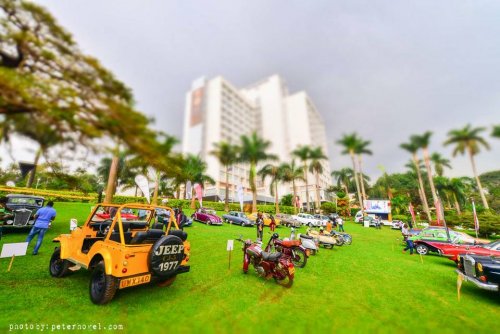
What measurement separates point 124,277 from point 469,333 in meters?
6.80

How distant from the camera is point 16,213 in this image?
974cm

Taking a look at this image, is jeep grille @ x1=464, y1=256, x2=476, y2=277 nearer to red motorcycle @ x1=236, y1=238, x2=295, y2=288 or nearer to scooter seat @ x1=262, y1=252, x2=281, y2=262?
red motorcycle @ x1=236, y1=238, x2=295, y2=288

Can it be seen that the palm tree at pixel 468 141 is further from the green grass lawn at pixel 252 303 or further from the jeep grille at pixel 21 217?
the jeep grille at pixel 21 217

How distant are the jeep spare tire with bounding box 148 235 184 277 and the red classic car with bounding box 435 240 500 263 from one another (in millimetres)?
11417

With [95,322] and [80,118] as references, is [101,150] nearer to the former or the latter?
[80,118]

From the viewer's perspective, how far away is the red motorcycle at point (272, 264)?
6105 mm

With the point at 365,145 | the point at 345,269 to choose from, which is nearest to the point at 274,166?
the point at 365,145

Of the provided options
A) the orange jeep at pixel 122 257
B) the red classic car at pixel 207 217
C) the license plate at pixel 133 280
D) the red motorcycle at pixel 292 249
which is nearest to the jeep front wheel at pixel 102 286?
the orange jeep at pixel 122 257

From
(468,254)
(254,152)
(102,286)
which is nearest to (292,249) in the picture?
(468,254)

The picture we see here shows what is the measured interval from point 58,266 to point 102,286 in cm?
263

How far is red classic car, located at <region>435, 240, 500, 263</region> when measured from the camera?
884 centimetres

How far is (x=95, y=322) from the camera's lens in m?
3.92

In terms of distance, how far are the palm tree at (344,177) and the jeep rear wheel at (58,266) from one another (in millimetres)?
66582

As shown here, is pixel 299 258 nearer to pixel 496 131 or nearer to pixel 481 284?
pixel 481 284
